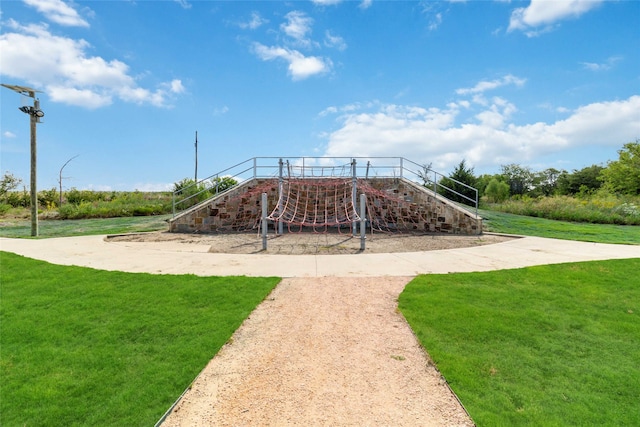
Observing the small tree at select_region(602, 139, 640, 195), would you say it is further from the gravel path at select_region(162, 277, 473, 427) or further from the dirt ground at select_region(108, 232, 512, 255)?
the gravel path at select_region(162, 277, 473, 427)

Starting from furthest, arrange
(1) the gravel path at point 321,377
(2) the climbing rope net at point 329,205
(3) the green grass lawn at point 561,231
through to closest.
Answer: (2) the climbing rope net at point 329,205
(3) the green grass lawn at point 561,231
(1) the gravel path at point 321,377

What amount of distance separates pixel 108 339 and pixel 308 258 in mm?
4942

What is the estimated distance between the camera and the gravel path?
2.67m

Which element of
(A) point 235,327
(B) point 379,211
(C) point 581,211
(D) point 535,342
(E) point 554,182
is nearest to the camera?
(D) point 535,342

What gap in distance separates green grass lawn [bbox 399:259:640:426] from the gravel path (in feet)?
0.89

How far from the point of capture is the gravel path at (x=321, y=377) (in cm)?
267

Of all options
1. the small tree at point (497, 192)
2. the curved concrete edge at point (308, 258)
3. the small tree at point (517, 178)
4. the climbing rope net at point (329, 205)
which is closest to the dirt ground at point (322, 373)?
the curved concrete edge at point (308, 258)

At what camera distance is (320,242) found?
1162cm

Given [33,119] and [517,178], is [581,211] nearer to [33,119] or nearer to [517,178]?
[33,119]

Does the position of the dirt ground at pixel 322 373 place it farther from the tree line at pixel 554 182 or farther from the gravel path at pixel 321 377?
the tree line at pixel 554 182

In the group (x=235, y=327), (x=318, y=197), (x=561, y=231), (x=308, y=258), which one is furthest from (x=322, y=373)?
(x=561, y=231)

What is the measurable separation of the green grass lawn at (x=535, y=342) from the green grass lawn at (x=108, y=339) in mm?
2455

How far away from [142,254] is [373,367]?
7384 millimetres

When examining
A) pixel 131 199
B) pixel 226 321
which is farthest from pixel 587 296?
pixel 131 199
